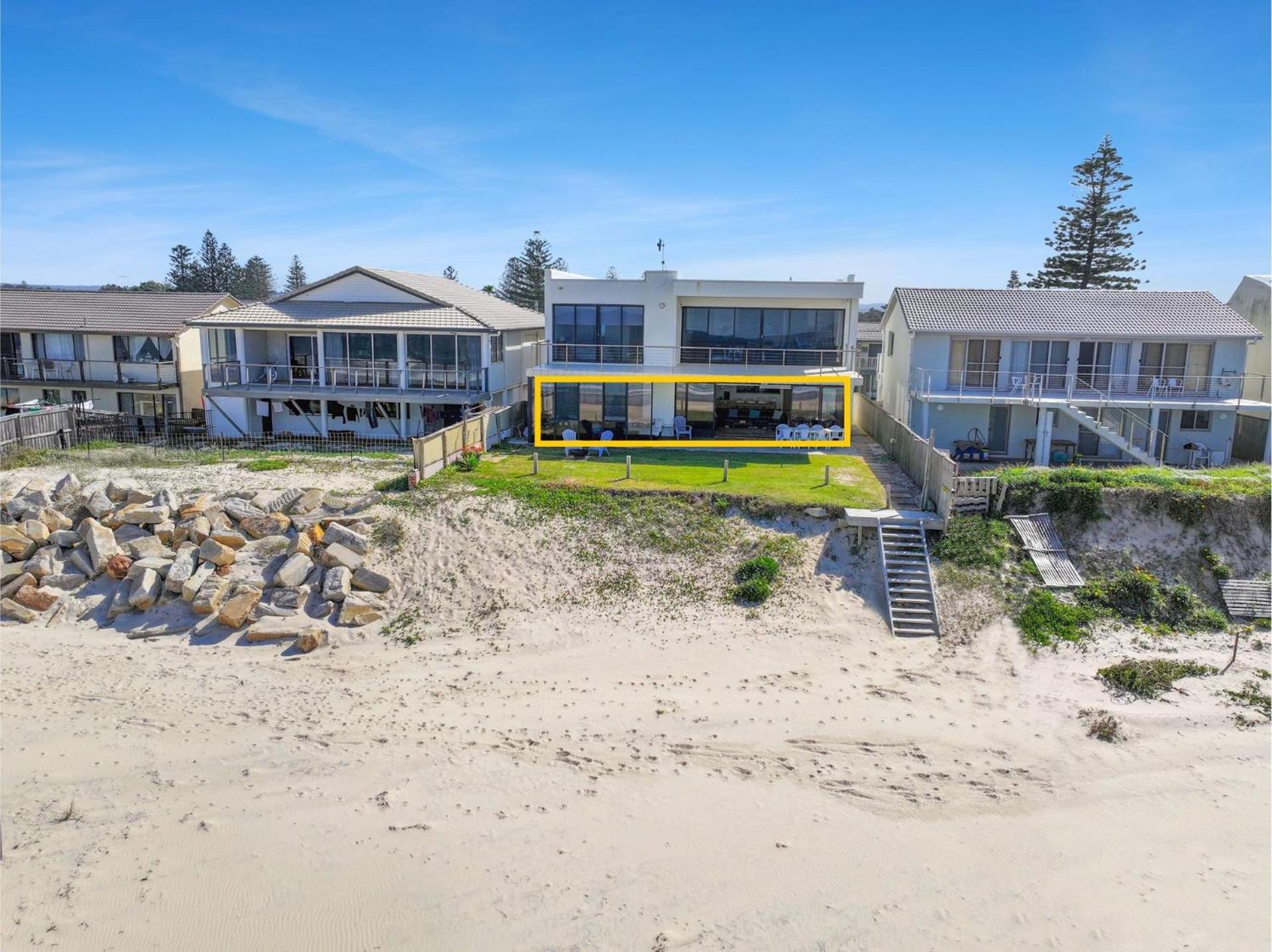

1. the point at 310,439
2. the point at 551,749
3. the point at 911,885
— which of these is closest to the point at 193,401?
the point at 310,439

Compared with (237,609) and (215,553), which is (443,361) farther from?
(237,609)

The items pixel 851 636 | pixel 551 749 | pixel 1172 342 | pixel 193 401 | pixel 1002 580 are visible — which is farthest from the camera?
pixel 193 401

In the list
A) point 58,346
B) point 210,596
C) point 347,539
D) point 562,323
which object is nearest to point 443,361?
point 562,323

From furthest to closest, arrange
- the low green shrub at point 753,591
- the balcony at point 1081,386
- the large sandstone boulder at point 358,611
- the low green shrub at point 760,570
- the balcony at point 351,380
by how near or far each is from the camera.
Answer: the balcony at point 351,380
the balcony at point 1081,386
the low green shrub at point 760,570
the low green shrub at point 753,591
the large sandstone boulder at point 358,611

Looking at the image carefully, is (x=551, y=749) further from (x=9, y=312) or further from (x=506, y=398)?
(x=9, y=312)

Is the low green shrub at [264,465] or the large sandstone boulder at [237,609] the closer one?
the large sandstone boulder at [237,609]

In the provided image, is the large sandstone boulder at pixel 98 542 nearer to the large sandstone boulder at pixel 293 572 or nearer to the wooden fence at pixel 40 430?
the large sandstone boulder at pixel 293 572

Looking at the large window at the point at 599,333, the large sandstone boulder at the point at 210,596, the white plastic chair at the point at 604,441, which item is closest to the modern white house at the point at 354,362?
the large window at the point at 599,333
